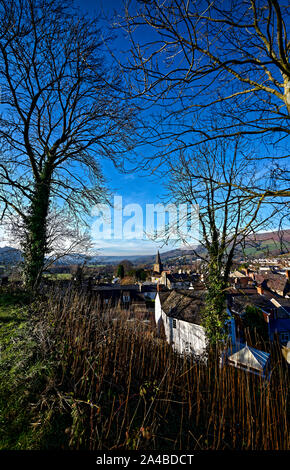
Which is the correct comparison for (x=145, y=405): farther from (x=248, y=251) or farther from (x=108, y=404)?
(x=248, y=251)

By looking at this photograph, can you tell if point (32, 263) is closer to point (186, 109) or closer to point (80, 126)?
point (80, 126)

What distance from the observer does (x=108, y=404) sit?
2588 mm

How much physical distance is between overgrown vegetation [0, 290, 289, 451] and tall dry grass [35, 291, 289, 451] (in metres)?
0.01

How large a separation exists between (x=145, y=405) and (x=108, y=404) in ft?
2.28

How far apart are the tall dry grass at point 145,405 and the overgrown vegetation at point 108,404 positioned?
1 cm

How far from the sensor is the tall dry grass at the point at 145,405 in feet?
7.13

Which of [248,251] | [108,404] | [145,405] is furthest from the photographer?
[248,251]

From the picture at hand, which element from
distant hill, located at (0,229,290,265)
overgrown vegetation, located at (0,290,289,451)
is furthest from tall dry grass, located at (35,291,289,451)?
distant hill, located at (0,229,290,265)

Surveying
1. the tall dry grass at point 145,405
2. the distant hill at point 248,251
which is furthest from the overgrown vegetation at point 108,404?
the distant hill at point 248,251

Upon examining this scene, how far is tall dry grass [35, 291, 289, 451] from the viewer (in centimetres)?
217

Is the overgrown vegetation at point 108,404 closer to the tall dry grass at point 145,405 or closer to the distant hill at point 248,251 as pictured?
the tall dry grass at point 145,405

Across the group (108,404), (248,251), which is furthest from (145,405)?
(248,251)
